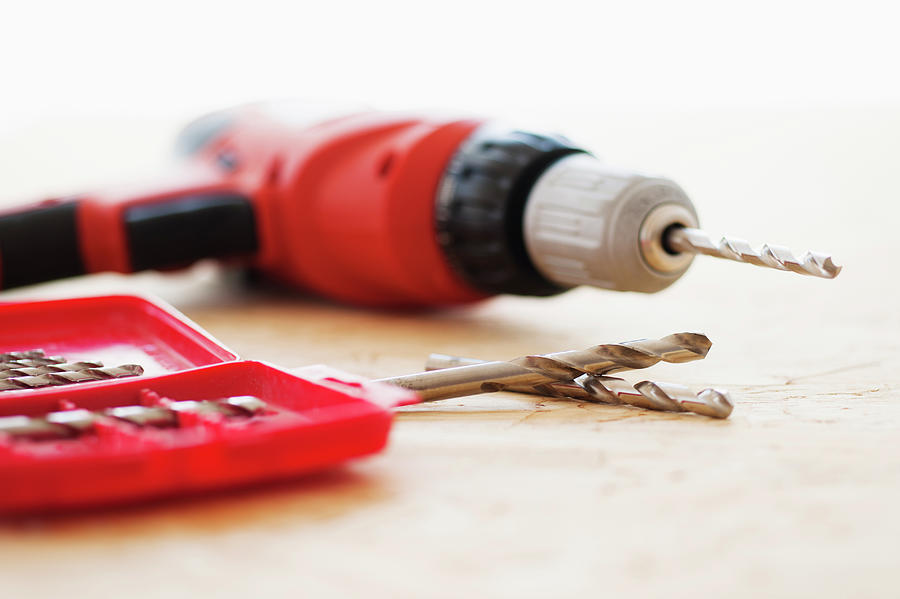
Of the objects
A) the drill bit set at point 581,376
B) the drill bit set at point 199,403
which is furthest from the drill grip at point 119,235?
the drill bit set at point 581,376

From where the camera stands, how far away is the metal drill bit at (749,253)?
56cm

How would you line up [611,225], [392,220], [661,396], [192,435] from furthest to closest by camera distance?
[392,220] → [611,225] → [661,396] → [192,435]

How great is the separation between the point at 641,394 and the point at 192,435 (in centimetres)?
24

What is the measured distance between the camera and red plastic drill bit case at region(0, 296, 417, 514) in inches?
15.6

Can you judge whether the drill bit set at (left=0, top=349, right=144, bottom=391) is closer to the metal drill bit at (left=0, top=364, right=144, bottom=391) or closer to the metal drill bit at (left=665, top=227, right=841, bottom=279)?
the metal drill bit at (left=0, top=364, right=144, bottom=391)

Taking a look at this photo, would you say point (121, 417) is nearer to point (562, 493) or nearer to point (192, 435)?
point (192, 435)

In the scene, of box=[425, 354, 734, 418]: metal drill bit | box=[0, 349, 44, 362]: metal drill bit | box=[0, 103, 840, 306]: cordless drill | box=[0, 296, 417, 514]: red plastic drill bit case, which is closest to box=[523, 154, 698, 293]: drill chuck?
box=[0, 103, 840, 306]: cordless drill

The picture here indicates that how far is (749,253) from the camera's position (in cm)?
60

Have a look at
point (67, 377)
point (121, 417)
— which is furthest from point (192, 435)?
point (67, 377)

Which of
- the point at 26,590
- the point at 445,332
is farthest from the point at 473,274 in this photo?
the point at 26,590

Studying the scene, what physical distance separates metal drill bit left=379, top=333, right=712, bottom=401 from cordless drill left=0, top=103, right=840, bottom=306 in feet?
0.25

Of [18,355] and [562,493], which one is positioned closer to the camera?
[562,493]

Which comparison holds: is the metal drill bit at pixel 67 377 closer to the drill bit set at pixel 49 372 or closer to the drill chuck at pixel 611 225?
the drill bit set at pixel 49 372

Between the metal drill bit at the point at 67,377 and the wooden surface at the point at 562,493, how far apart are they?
0.50 feet
